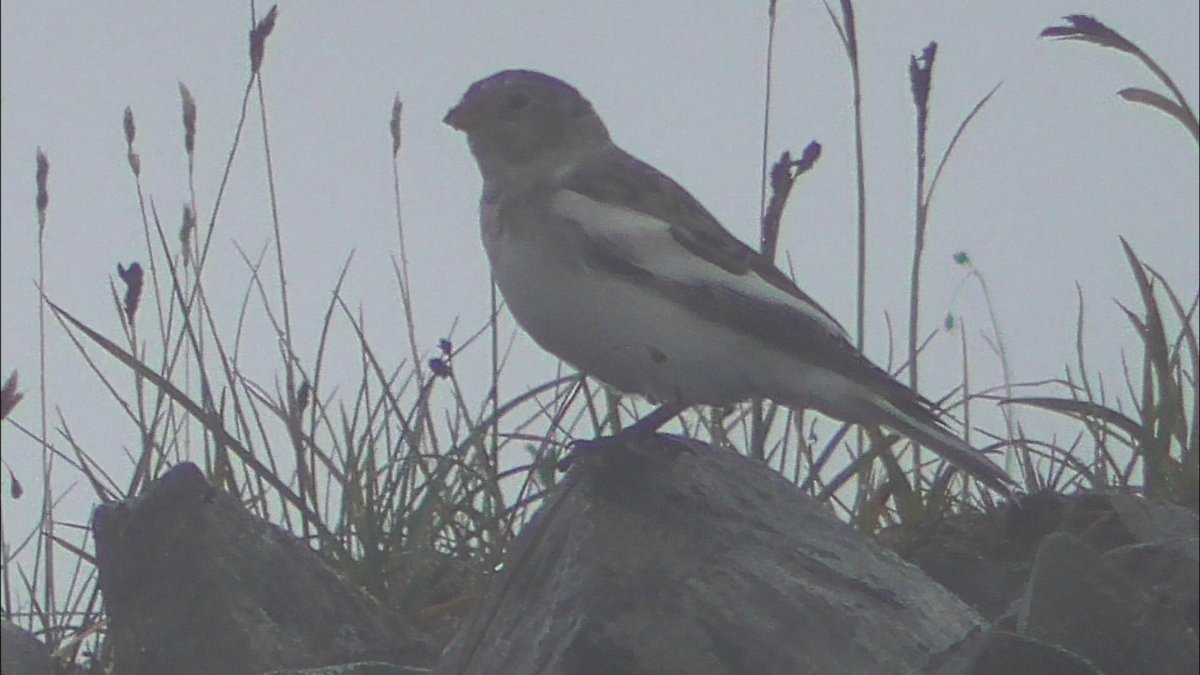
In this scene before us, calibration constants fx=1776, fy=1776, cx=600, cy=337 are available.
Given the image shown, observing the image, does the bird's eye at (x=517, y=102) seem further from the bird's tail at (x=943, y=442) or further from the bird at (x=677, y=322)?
the bird's tail at (x=943, y=442)

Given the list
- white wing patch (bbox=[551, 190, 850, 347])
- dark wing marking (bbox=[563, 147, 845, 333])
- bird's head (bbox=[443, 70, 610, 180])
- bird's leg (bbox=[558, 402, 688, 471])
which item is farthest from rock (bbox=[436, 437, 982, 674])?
bird's head (bbox=[443, 70, 610, 180])

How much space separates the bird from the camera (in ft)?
9.04

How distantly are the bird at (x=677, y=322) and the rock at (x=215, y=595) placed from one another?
20.0 inches

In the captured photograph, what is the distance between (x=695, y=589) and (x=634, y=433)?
0.45 m

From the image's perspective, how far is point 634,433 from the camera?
2.67m

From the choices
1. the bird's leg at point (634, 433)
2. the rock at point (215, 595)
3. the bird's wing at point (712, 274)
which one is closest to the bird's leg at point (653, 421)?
the bird's leg at point (634, 433)

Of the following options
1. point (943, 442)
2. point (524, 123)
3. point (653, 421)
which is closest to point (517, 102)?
point (524, 123)

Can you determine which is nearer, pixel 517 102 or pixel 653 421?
pixel 653 421

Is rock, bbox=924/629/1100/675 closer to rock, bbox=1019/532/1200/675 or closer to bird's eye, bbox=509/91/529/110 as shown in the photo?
rock, bbox=1019/532/1200/675

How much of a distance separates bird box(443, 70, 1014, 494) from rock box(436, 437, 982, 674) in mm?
209

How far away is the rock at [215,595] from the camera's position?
8.27ft

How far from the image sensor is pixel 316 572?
105 inches

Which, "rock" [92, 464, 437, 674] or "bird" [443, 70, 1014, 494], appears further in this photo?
"bird" [443, 70, 1014, 494]

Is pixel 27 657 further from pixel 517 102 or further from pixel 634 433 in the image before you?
pixel 517 102
